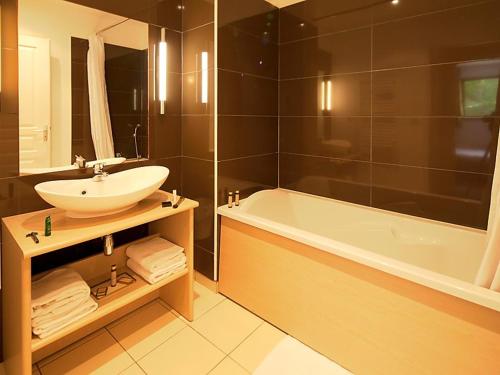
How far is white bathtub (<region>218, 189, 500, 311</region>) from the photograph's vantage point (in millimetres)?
1345

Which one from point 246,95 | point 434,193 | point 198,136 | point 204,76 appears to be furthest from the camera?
point 246,95

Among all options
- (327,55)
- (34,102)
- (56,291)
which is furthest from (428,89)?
(56,291)

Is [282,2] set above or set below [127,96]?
above

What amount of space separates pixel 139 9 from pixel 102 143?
36.1 inches

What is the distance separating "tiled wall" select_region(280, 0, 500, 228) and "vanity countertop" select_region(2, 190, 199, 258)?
132 cm

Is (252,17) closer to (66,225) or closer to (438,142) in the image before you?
(438,142)

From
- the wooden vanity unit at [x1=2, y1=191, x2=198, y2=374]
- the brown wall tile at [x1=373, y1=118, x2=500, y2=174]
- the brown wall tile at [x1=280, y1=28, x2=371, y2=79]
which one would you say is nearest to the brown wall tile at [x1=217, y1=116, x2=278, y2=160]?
the brown wall tile at [x1=280, y1=28, x2=371, y2=79]

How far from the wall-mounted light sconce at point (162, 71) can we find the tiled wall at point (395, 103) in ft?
3.36

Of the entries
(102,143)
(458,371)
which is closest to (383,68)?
(458,371)

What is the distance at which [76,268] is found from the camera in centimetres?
181

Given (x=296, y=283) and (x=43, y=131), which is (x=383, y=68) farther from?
(x=43, y=131)

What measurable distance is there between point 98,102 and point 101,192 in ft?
1.87

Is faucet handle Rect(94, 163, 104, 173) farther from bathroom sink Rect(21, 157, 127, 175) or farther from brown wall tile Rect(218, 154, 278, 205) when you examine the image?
brown wall tile Rect(218, 154, 278, 205)

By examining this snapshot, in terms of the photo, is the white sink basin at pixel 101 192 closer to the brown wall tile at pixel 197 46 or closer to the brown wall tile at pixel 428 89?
the brown wall tile at pixel 197 46
